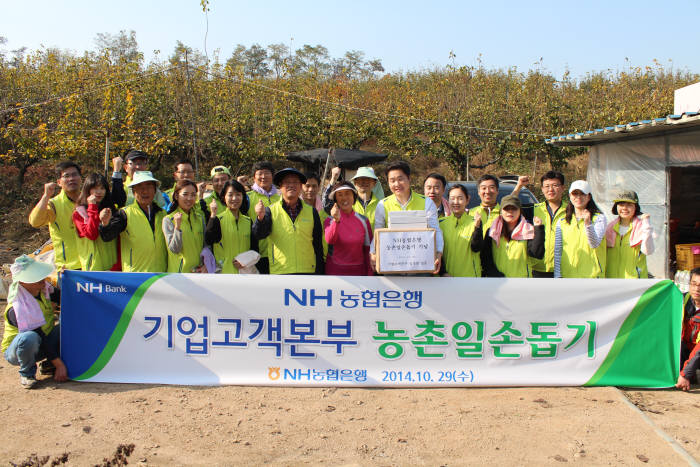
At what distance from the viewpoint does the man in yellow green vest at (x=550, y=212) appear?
481 cm

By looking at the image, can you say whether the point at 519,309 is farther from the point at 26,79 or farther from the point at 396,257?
the point at 26,79

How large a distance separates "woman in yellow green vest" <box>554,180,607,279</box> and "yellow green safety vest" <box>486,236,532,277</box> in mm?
347

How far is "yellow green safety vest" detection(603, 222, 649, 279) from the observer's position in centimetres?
471

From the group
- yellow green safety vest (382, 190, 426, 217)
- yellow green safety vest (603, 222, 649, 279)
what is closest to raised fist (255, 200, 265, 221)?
yellow green safety vest (382, 190, 426, 217)

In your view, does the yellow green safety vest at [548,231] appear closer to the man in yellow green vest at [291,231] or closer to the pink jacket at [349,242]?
the pink jacket at [349,242]

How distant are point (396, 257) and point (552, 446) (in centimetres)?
169

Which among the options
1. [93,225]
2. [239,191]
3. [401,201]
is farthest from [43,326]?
[401,201]

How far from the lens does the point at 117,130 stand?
14398 mm

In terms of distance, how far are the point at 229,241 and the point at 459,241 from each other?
2.07 metres

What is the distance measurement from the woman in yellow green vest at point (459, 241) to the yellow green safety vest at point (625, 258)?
1.25m

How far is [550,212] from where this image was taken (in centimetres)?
496

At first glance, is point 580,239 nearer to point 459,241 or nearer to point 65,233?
point 459,241

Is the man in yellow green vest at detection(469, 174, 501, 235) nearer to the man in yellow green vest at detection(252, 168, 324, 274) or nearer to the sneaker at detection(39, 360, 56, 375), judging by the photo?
the man in yellow green vest at detection(252, 168, 324, 274)

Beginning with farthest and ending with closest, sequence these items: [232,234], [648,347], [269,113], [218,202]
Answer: [269,113]
[218,202]
[232,234]
[648,347]
